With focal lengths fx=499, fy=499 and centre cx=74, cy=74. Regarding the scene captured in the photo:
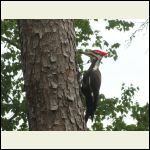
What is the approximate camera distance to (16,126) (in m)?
13.4

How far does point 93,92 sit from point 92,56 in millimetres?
456

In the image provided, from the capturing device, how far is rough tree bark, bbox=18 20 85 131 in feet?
11.3

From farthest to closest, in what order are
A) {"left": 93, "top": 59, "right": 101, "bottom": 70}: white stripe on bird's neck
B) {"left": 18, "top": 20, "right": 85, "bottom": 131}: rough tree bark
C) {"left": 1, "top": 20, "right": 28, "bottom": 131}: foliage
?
{"left": 1, "top": 20, "right": 28, "bottom": 131}: foliage
{"left": 93, "top": 59, "right": 101, "bottom": 70}: white stripe on bird's neck
{"left": 18, "top": 20, "right": 85, "bottom": 131}: rough tree bark

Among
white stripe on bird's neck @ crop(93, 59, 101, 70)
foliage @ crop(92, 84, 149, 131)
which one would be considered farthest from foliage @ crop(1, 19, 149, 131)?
white stripe on bird's neck @ crop(93, 59, 101, 70)

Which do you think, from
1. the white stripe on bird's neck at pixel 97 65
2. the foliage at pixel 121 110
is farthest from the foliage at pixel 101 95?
the white stripe on bird's neck at pixel 97 65

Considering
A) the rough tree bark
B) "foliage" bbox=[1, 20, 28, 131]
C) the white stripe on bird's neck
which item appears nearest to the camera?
the rough tree bark

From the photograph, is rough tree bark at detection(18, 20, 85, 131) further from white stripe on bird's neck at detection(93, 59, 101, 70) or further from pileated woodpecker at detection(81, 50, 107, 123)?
white stripe on bird's neck at detection(93, 59, 101, 70)

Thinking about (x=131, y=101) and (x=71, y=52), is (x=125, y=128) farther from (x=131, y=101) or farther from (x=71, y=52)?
(x=71, y=52)

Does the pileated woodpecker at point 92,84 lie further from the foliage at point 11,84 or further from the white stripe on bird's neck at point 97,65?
the foliage at point 11,84

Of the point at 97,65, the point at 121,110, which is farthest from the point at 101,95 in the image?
the point at 97,65

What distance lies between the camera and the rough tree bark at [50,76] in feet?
11.3

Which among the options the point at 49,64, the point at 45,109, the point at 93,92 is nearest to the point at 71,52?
the point at 49,64

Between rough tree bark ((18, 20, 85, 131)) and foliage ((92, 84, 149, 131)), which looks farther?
foliage ((92, 84, 149, 131))

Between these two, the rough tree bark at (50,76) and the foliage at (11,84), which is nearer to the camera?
the rough tree bark at (50,76)
